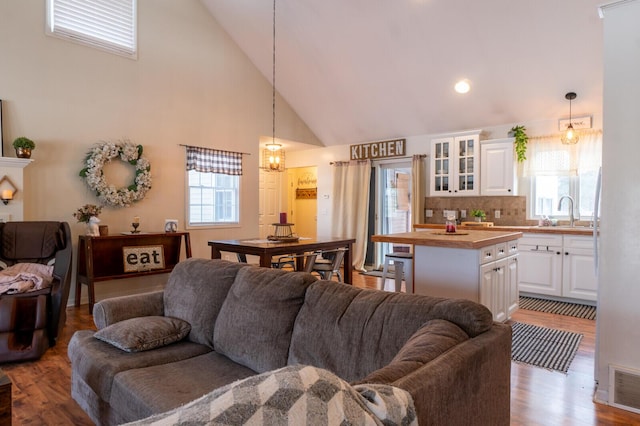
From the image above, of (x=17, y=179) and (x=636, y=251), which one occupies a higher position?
(x=17, y=179)

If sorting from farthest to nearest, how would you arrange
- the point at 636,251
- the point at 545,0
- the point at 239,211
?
the point at 239,211 → the point at 545,0 → the point at 636,251

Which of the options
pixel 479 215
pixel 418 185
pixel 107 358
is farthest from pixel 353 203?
pixel 107 358

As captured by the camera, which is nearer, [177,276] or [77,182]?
[177,276]

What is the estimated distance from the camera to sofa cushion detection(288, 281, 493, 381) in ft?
4.88

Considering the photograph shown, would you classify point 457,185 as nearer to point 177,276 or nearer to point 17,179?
point 177,276

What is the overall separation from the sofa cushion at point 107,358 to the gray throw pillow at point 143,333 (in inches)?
1.2

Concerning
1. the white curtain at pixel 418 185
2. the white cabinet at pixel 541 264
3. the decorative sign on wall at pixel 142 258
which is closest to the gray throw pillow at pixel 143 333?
the decorative sign on wall at pixel 142 258

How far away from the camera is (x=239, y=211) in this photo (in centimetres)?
675

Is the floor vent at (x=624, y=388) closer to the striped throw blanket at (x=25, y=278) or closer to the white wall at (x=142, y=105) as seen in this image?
the striped throw blanket at (x=25, y=278)

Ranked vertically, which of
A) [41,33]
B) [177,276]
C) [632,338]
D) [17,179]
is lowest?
[632,338]

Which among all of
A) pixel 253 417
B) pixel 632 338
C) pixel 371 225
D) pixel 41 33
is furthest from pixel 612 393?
pixel 41 33

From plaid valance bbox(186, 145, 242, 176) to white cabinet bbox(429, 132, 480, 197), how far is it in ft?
10.7

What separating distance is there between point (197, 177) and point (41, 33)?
2580mm

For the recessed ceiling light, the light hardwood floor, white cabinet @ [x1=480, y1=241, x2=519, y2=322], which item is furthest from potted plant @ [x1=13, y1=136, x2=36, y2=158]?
the recessed ceiling light
